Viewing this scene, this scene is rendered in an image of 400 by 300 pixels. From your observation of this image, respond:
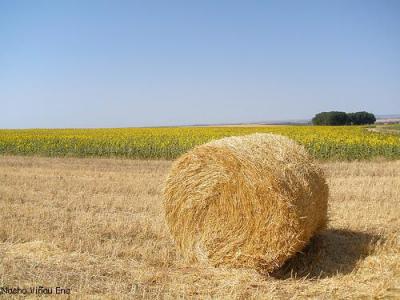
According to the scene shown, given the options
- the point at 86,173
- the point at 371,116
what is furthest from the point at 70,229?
the point at 371,116

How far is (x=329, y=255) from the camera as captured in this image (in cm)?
666

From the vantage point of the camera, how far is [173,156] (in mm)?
21297

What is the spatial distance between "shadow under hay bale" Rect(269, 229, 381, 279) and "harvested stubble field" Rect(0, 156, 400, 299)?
0.01 meters

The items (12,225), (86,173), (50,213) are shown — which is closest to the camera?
(12,225)

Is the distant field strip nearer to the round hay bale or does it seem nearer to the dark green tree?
the round hay bale

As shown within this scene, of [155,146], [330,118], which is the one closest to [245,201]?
[155,146]

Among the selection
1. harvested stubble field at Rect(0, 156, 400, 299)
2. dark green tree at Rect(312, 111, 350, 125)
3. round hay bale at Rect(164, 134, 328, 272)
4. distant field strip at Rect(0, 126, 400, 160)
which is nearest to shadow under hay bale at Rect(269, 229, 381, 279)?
harvested stubble field at Rect(0, 156, 400, 299)

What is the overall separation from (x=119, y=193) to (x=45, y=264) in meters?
5.64

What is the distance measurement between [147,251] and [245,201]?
1.50 m

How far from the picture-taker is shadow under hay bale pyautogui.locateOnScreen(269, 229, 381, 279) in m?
6.02

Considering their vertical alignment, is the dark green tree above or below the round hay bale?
above

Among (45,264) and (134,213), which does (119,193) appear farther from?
(45,264)

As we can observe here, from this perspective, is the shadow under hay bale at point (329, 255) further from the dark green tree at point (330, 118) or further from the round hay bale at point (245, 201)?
the dark green tree at point (330, 118)

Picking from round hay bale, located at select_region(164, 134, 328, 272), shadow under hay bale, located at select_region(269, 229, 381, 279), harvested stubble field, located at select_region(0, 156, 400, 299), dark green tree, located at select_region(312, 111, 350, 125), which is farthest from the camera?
dark green tree, located at select_region(312, 111, 350, 125)
